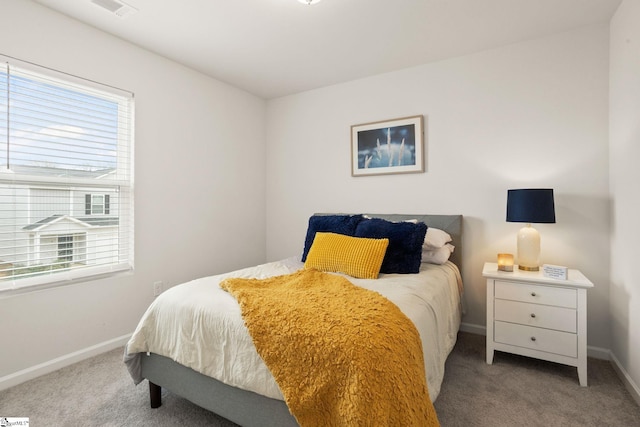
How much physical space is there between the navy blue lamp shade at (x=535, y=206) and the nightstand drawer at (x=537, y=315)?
0.58m

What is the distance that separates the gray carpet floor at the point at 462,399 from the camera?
5.41ft

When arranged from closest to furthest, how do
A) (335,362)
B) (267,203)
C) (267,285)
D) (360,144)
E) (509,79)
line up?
1. (335,362)
2. (267,285)
3. (509,79)
4. (360,144)
5. (267,203)

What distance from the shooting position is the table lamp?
2145 millimetres

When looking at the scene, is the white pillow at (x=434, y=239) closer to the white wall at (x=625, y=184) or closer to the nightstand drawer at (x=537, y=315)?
the nightstand drawer at (x=537, y=315)

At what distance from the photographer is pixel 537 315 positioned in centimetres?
209

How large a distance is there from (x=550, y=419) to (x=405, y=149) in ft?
7.43

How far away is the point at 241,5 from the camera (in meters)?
2.12

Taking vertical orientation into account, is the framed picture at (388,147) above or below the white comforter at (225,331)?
above

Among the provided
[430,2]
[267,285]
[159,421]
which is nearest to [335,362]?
[267,285]

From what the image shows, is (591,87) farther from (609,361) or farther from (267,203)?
(267,203)

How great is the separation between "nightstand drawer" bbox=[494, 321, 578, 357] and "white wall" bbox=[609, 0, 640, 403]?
314 mm

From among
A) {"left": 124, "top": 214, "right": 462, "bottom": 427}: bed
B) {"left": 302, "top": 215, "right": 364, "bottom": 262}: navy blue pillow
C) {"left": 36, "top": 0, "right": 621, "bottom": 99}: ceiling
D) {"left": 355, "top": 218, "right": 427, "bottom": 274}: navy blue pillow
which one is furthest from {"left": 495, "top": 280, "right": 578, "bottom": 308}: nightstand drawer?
A: {"left": 36, "top": 0, "right": 621, "bottom": 99}: ceiling

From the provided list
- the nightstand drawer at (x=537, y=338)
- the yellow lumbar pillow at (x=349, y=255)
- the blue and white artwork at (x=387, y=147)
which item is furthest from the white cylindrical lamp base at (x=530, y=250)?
the blue and white artwork at (x=387, y=147)

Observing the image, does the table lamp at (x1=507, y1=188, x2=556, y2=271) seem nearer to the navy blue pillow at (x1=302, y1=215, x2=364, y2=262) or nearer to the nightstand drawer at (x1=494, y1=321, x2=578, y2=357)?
the nightstand drawer at (x1=494, y1=321, x2=578, y2=357)
